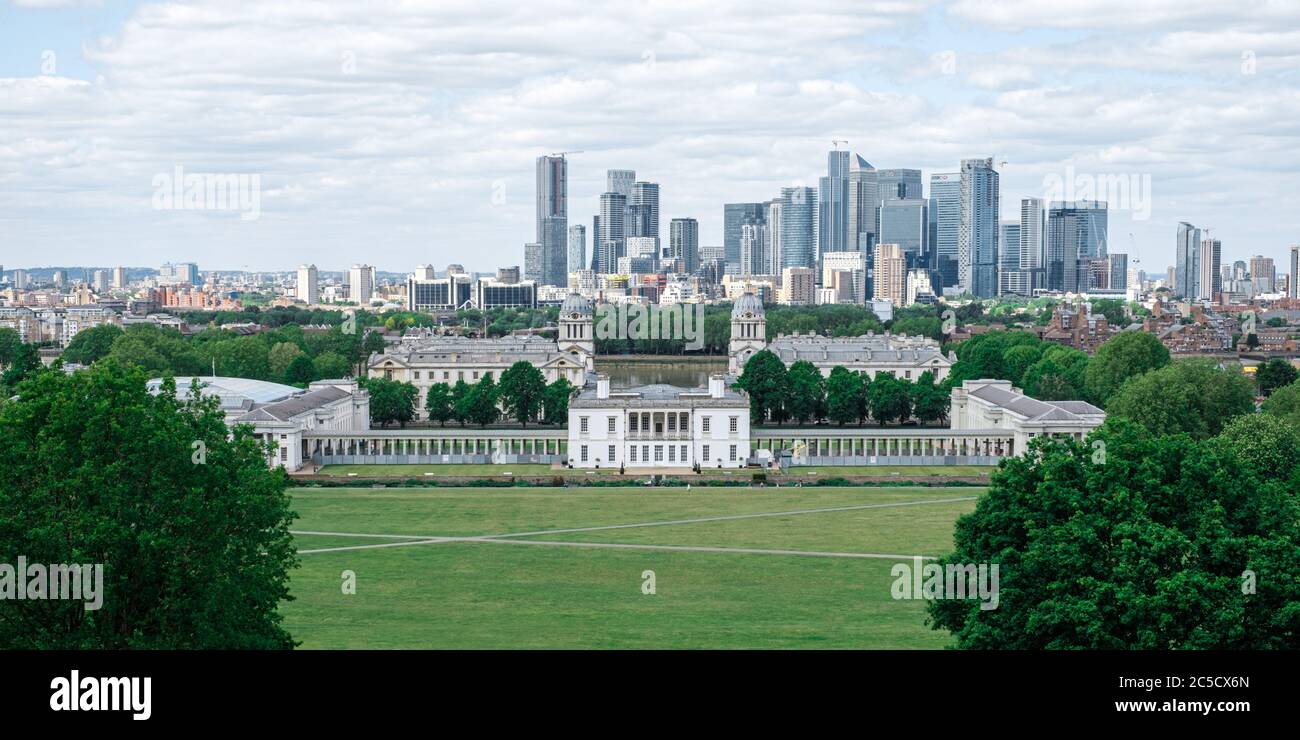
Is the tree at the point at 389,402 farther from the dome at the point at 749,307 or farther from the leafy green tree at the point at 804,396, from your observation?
the dome at the point at 749,307

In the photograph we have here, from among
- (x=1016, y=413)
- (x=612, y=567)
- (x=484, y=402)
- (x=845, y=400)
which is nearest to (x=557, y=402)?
(x=484, y=402)

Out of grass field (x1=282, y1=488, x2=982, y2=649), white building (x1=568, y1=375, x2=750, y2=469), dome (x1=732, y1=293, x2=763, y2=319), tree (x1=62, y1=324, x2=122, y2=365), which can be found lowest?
grass field (x1=282, y1=488, x2=982, y2=649)

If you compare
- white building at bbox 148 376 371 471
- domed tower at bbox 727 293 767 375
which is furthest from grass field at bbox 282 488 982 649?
domed tower at bbox 727 293 767 375

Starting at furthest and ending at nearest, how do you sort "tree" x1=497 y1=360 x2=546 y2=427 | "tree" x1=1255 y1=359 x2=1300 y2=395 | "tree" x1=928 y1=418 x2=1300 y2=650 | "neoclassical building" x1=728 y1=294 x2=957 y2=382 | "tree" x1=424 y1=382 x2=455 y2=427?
"neoclassical building" x1=728 y1=294 x2=957 y2=382 < "tree" x1=1255 y1=359 x2=1300 y2=395 < "tree" x1=424 y1=382 x2=455 y2=427 < "tree" x1=497 y1=360 x2=546 y2=427 < "tree" x1=928 y1=418 x2=1300 y2=650

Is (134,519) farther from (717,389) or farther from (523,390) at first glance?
(523,390)

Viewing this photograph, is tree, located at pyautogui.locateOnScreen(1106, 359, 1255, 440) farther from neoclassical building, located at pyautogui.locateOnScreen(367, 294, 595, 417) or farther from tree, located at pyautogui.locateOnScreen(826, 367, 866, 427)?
neoclassical building, located at pyautogui.locateOnScreen(367, 294, 595, 417)
